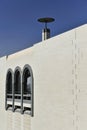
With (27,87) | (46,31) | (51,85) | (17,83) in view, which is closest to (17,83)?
(17,83)

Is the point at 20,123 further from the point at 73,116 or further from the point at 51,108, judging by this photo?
the point at 73,116

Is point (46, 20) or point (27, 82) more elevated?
point (46, 20)

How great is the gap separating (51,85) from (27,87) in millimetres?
5425

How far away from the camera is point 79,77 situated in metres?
14.5

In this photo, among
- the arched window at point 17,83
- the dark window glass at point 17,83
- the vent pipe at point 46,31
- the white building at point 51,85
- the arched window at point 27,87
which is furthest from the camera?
the vent pipe at point 46,31

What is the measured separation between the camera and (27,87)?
2280 cm

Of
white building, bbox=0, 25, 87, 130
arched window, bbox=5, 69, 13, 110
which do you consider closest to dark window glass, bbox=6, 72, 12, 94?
arched window, bbox=5, 69, 13, 110

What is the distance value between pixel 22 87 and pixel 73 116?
8.47 metres

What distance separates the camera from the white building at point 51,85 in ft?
47.5

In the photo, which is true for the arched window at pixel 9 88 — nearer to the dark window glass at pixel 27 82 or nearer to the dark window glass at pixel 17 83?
the dark window glass at pixel 17 83

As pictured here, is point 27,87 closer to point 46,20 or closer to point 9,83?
point 9,83

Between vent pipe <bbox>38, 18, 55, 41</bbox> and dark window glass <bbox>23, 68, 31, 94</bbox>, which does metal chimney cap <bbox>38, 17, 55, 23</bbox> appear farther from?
dark window glass <bbox>23, 68, 31, 94</bbox>

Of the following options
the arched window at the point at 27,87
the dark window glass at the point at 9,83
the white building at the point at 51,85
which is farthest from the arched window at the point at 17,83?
the dark window glass at the point at 9,83

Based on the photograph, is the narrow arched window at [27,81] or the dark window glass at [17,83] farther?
the dark window glass at [17,83]
